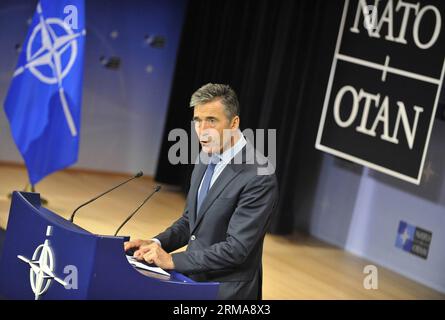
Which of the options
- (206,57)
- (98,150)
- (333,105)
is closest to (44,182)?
(98,150)

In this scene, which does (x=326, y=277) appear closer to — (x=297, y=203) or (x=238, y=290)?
(x=297, y=203)

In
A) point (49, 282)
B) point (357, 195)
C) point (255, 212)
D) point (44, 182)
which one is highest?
point (255, 212)

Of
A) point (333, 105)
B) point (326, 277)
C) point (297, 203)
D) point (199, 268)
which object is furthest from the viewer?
point (297, 203)

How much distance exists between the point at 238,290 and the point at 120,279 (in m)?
0.49

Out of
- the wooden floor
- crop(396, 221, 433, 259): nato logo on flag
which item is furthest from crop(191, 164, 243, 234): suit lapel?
crop(396, 221, 433, 259): nato logo on flag

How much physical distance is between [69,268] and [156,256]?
1.08 feet

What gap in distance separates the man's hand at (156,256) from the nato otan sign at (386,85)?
348 cm

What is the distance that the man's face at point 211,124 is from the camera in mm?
3010

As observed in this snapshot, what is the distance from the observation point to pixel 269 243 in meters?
7.16

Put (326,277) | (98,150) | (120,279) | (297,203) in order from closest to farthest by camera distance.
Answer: (120,279) < (326,277) < (297,203) < (98,150)

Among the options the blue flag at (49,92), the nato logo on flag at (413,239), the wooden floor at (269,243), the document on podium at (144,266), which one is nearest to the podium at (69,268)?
the document on podium at (144,266)

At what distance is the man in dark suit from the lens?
296cm

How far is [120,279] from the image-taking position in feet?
8.96

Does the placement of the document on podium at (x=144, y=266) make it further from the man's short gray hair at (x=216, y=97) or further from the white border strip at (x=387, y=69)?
the white border strip at (x=387, y=69)
